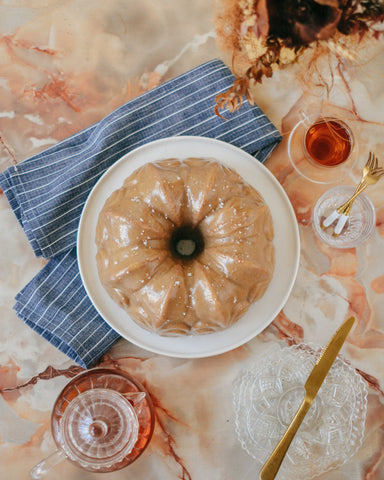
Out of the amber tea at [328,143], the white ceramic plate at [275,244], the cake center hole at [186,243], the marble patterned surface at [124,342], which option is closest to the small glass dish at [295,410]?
the marble patterned surface at [124,342]

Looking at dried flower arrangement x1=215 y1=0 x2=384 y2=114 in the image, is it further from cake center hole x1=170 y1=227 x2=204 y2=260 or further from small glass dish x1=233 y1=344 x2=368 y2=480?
small glass dish x1=233 y1=344 x2=368 y2=480

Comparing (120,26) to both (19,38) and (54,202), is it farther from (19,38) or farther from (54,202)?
(54,202)

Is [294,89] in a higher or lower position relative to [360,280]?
higher

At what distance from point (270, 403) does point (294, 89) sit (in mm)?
956

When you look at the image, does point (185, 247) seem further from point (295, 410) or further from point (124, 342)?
point (295, 410)

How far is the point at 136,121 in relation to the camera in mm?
1457

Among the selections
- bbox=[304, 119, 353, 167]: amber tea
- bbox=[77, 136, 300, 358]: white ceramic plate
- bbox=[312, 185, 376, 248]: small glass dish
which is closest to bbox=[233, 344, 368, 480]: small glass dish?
bbox=[77, 136, 300, 358]: white ceramic plate

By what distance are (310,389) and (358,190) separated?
0.57 m

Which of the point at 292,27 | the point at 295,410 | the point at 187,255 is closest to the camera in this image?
the point at 292,27

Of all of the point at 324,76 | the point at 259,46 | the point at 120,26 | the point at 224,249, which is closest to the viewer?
the point at 259,46

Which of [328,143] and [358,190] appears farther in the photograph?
[328,143]

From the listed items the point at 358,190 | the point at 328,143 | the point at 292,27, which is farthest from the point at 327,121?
the point at 292,27

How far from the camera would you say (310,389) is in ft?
4.54

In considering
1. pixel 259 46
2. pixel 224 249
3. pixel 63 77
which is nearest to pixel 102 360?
pixel 224 249
